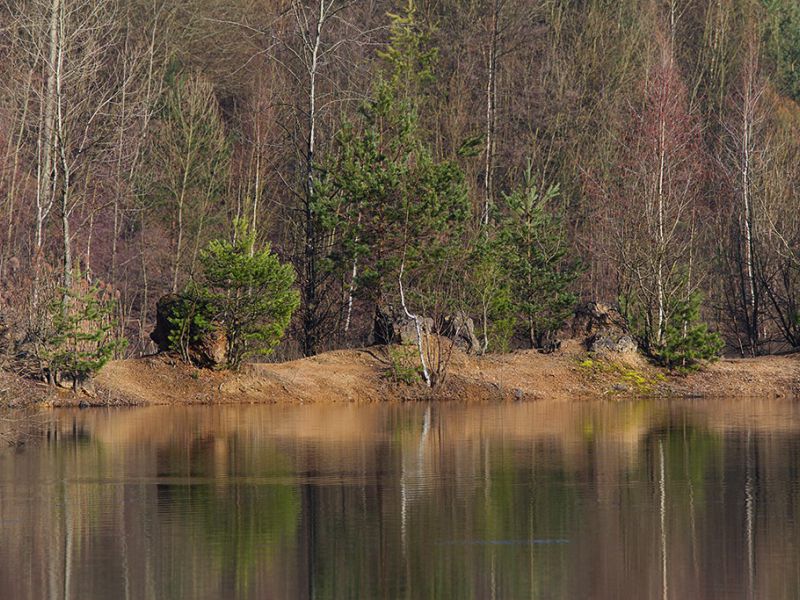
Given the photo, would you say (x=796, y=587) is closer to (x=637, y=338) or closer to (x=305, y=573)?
(x=305, y=573)

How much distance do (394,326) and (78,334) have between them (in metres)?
8.37

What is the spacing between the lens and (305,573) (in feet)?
52.2

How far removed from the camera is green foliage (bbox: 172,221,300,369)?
3697 centimetres

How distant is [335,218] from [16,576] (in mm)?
26229

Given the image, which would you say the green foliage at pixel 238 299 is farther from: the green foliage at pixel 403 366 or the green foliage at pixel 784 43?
the green foliage at pixel 784 43

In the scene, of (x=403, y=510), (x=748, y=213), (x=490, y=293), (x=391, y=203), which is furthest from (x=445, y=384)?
(x=403, y=510)

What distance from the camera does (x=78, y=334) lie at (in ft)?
115

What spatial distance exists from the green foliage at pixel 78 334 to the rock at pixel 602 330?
1239 cm

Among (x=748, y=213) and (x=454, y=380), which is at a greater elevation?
(x=748, y=213)

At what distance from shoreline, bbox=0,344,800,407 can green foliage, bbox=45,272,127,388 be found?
34.3 inches

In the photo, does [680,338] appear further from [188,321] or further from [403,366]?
[188,321]

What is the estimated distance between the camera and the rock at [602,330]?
133ft

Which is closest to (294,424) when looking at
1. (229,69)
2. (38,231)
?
(38,231)

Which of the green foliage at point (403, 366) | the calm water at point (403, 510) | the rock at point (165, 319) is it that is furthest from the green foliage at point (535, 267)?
the calm water at point (403, 510)
